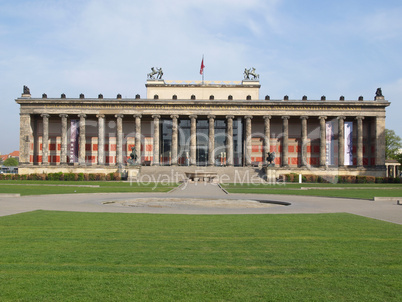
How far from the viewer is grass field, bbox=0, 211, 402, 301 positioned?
6.07 meters

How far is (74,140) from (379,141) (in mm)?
59678

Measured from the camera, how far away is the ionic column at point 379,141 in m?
72.2

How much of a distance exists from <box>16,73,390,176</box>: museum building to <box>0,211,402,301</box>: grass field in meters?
58.2

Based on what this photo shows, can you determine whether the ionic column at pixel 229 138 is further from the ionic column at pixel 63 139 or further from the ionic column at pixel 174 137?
the ionic column at pixel 63 139

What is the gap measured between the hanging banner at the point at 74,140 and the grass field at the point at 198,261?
204 feet

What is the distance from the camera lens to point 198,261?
803 centimetres

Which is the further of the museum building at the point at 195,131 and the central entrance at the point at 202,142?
the central entrance at the point at 202,142

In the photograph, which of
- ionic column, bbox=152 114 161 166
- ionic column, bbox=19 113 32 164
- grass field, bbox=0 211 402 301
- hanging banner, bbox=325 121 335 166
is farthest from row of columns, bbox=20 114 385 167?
grass field, bbox=0 211 402 301

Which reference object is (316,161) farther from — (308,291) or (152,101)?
(308,291)

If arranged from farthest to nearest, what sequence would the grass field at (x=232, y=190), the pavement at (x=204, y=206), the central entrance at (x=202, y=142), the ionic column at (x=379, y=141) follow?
1. the central entrance at (x=202, y=142)
2. the ionic column at (x=379, y=141)
3. the grass field at (x=232, y=190)
4. the pavement at (x=204, y=206)

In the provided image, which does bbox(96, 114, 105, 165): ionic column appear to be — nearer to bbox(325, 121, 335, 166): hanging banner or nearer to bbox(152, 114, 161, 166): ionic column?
bbox(152, 114, 161, 166): ionic column

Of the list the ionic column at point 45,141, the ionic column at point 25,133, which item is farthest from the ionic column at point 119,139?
the ionic column at point 25,133

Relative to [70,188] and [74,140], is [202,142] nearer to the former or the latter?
[74,140]

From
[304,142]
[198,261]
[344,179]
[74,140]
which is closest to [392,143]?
[304,142]
